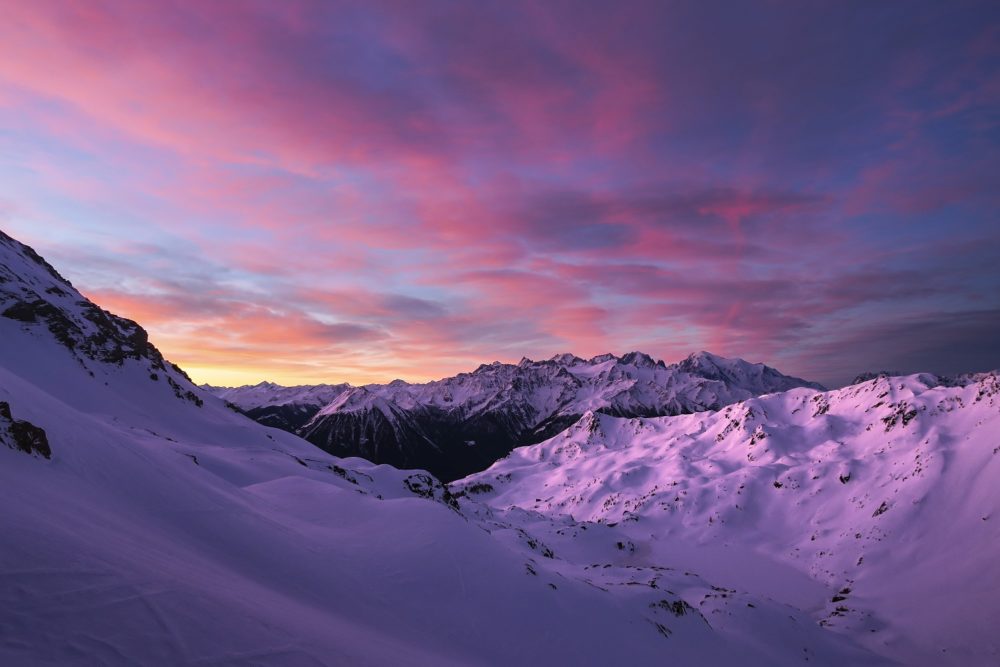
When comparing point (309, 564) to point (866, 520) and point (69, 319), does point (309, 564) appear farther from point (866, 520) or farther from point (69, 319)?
point (866, 520)

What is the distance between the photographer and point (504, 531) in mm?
79500

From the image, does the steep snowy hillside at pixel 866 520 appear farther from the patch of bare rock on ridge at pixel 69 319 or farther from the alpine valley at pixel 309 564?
the patch of bare rock on ridge at pixel 69 319

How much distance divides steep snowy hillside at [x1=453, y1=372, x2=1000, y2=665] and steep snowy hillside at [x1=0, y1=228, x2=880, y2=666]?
40.0m

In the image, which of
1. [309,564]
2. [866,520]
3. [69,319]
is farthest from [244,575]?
[866,520]

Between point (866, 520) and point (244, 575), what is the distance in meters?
170

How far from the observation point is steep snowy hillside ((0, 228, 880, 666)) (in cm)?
920

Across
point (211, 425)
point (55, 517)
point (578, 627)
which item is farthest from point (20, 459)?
point (211, 425)

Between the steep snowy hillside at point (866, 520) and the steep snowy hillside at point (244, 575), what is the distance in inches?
1575

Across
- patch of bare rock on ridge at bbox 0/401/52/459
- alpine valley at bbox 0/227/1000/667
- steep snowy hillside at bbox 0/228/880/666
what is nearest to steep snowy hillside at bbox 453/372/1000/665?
alpine valley at bbox 0/227/1000/667

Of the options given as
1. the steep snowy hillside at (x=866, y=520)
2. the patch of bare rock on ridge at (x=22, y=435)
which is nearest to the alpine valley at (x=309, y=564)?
the patch of bare rock on ridge at (x=22, y=435)

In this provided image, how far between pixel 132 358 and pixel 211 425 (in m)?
17.2

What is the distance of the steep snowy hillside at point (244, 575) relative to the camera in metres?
9.20

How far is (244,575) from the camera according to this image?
56.1ft

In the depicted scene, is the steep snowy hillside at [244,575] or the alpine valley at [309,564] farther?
the alpine valley at [309,564]
